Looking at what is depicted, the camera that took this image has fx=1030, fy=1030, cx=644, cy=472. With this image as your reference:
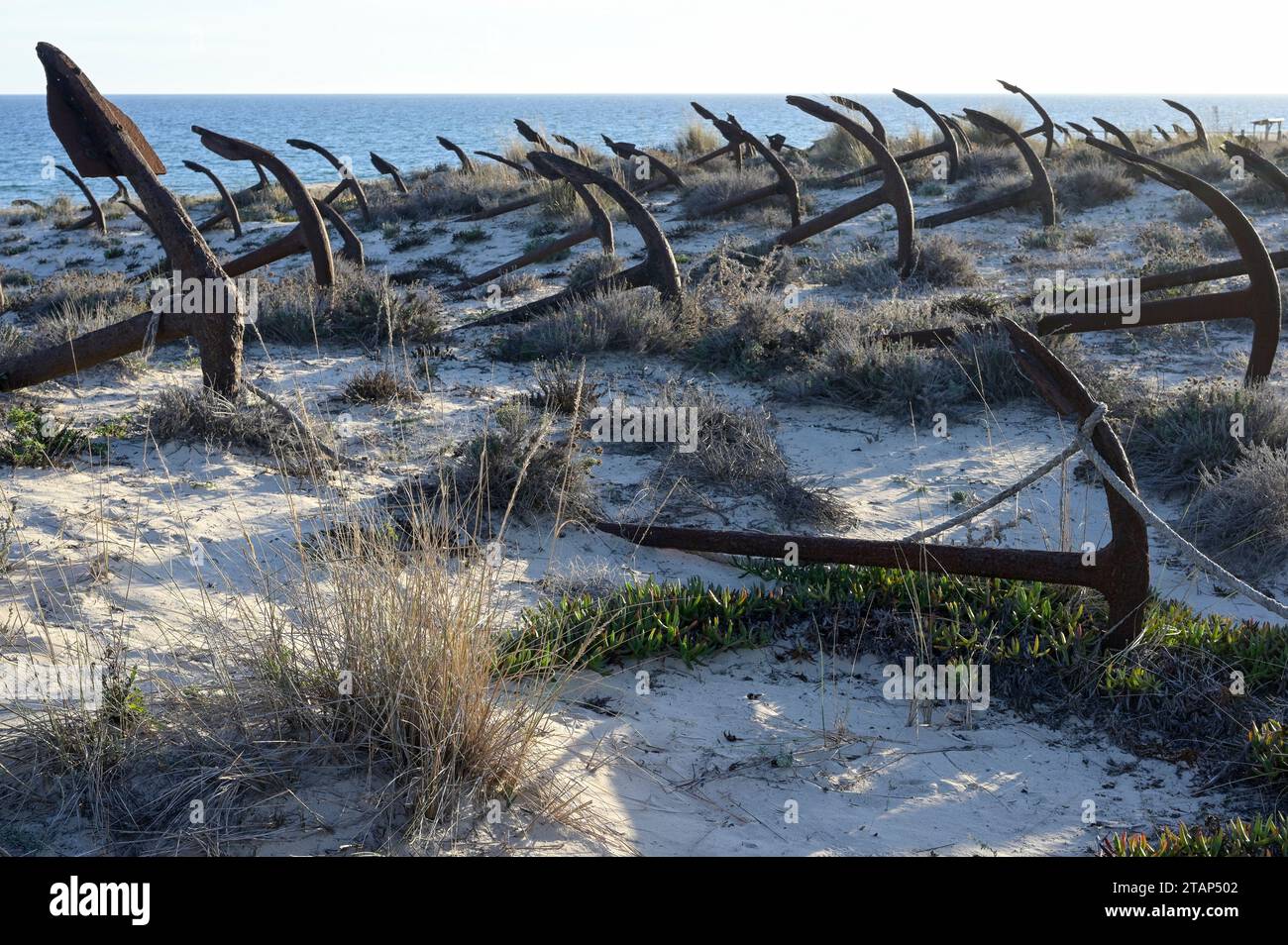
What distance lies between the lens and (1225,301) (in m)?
5.18

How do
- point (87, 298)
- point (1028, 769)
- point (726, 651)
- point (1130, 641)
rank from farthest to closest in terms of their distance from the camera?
point (87, 298)
point (726, 651)
point (1130, 641)
point (1028, 769)

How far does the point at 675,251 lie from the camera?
10961mm

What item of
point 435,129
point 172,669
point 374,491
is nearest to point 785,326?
point 374,491

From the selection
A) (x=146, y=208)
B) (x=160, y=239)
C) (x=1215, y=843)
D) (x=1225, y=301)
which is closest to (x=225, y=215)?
(x=160, y=239)

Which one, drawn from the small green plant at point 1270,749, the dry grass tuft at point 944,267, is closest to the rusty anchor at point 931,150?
the dry grass tuft at point 944,267

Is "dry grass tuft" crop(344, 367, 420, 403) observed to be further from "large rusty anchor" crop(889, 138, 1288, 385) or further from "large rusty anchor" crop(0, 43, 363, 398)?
"large rusty anchor" crop(889, 138, 1288, 385)

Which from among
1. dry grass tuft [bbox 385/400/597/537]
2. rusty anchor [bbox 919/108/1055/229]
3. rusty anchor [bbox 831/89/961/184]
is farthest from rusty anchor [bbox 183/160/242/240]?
dry grass tuft [bbox 385/400/597/537]

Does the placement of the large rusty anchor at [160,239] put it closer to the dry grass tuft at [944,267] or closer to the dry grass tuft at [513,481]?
the dry grass tuft at [513,481]

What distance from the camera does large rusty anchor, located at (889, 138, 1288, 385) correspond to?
16.9 feet

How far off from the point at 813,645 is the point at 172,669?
2.02m

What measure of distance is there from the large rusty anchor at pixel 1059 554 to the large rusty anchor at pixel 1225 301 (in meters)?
2.29

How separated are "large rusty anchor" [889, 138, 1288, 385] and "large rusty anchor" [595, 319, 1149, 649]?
7.52 ft

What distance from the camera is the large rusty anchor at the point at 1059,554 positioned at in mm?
3021

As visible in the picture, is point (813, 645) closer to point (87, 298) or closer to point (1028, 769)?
point (1028, 769)
